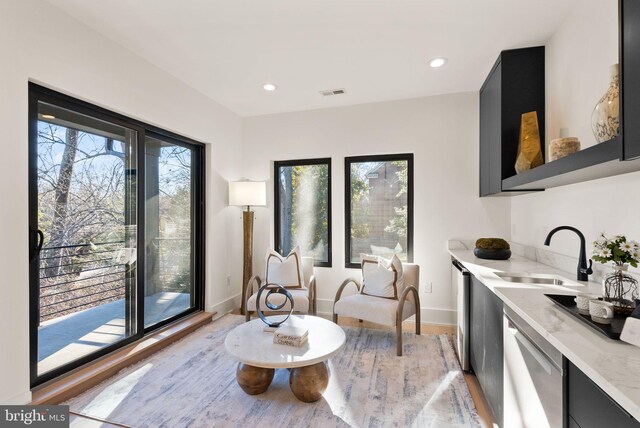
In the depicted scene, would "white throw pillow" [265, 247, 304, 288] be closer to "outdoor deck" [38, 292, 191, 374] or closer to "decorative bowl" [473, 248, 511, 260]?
"outdoor deck" [38, 292, 191, 374]

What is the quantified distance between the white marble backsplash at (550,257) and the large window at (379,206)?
58 centimetres

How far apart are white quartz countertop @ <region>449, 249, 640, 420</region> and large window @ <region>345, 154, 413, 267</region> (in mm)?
1898

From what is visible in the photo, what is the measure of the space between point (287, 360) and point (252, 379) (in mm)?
434

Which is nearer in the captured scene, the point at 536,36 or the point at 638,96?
the point at 638,96

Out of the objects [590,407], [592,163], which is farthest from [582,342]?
[592,163]

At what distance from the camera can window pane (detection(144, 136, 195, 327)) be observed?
3.09 meters

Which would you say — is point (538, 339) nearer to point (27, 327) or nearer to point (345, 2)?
point (345, 2)

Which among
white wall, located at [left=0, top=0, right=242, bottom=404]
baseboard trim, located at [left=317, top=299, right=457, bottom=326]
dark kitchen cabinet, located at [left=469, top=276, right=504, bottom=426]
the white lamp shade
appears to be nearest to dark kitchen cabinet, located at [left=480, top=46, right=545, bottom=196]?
dark kitchen cabinet, located at [left=469, top=276, right=504, bottom=426]

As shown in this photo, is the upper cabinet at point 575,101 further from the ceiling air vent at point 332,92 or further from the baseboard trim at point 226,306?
the baseboard trim at point 226,306

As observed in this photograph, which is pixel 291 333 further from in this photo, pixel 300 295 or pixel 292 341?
pixel 300 295

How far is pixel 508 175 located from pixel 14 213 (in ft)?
11.9

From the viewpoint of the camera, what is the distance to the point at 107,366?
2416 millimetres

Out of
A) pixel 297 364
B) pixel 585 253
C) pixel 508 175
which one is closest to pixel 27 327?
pixel 297 364

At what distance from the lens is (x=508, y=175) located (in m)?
2.65
